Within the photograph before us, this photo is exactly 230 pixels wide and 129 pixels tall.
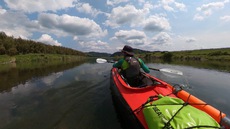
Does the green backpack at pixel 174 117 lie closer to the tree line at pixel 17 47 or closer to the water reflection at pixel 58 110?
the water reflection at pixel 58 110

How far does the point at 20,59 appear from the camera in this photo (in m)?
51.8

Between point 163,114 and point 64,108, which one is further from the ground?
point 163,114

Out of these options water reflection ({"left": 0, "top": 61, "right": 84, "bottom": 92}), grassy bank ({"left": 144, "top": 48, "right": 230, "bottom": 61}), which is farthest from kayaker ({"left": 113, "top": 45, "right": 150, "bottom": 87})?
grassy bank ({"left": 144, "top": 48, "right": 230, "bottom": 61})

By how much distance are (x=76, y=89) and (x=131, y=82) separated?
4213 millimetres

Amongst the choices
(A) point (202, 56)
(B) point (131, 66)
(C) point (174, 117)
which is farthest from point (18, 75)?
(A) point (202, 56)

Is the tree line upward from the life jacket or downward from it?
upward

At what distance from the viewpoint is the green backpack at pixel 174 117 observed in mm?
2873

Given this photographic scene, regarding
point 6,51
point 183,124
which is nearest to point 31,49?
point 6,51

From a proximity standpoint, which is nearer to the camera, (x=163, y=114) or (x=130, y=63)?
(x=163, y=114)

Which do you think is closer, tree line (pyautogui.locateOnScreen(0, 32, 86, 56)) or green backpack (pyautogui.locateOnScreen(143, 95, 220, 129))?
green backpack (pyautogui.locateOnScreen(143, 95, 220, 129))

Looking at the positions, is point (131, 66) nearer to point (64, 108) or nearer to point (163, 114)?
point (64, 108)

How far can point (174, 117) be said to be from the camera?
10.1 ft

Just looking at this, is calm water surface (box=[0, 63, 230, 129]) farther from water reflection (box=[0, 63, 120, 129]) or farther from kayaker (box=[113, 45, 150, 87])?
kayaker (box=[113, 45, 150, 87])

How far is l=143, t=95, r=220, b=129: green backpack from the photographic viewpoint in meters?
2.87
